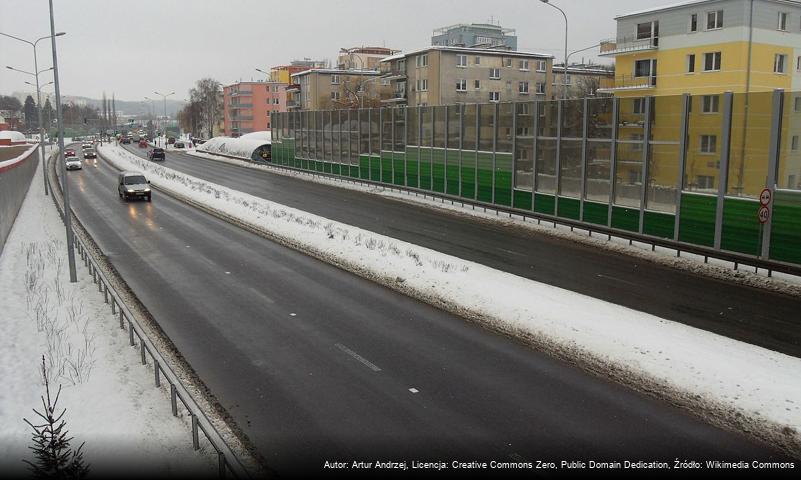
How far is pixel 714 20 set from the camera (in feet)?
160

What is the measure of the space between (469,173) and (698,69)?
92.6 ft

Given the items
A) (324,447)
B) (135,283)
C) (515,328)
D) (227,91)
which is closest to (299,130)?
(135,283)

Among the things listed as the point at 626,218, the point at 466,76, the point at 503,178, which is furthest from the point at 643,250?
the point at 466,76

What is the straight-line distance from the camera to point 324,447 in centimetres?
861

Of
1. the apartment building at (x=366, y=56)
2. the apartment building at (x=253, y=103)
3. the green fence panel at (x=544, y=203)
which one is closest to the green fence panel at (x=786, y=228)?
the green fence panel at (x=544, y=203)

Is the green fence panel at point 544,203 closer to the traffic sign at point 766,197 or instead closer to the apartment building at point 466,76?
the traffic sign at point 766,197

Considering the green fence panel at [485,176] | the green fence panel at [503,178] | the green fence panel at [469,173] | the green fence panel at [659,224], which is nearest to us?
the green fence panel at [659,224]

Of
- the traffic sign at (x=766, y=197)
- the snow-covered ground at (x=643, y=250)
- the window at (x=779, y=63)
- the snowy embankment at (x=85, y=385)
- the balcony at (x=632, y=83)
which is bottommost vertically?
the snowy embankment at (x=85, y=385)

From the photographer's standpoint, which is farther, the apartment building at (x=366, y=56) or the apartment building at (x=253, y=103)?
the apartment building at (x=253, y=103)

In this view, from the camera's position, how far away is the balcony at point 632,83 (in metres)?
54.0

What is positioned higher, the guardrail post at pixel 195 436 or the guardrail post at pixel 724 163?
the guardrail post at pixel 724 163

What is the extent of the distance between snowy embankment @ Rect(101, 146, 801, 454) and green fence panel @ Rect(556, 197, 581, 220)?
7.75m

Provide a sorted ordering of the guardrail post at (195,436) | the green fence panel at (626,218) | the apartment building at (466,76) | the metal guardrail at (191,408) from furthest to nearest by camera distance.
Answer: the apartment building at (466,76) → the green fence panel at (626,218) → the guardrail post at (195,436) → the metal guardrail at (191,408)

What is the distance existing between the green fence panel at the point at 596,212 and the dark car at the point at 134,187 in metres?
26.5
